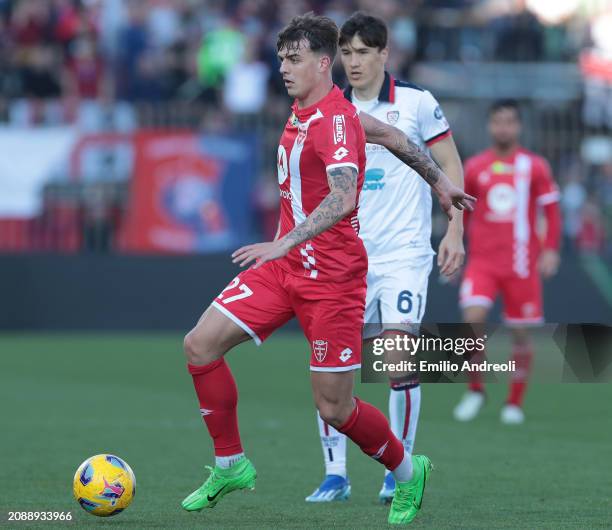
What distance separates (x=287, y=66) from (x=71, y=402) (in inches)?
256

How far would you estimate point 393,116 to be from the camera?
26.0 ft

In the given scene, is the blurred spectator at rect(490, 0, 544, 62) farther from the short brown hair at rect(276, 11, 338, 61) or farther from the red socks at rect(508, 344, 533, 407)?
the short brown hair at rect(276, 11, 338, 61)

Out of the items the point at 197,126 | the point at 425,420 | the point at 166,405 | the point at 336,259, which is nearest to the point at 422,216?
the point at 336,259

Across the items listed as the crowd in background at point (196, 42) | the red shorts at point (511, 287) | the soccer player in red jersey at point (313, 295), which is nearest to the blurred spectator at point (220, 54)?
the crowd in background at point (196, 42)

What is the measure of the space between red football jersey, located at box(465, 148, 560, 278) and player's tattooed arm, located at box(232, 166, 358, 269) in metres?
5.90

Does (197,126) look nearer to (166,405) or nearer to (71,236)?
(71,236)

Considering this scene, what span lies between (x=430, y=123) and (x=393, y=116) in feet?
0.71

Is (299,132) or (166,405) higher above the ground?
(299,132)

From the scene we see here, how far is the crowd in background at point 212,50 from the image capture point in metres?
19.3

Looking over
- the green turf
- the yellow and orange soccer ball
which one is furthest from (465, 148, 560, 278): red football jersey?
the yellow and orange soccer ball

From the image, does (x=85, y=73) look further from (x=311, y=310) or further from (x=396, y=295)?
(x=311, y=310)

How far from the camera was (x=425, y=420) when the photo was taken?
11.4 meters

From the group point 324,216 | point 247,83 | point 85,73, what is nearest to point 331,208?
point 324,216

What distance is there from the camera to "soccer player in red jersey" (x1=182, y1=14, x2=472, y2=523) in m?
6.57
